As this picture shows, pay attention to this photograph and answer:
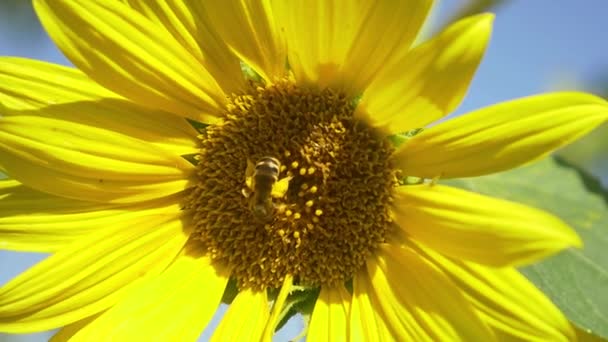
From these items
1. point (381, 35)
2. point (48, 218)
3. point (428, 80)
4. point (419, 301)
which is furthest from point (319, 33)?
point (48, 218)

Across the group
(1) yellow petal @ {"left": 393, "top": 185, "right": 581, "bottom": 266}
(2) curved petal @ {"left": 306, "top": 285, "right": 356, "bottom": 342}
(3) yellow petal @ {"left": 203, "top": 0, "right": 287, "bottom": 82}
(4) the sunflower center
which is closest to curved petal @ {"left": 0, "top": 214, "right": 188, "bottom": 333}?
(4) the sunflower center

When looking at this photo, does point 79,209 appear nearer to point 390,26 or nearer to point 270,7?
point 270,7

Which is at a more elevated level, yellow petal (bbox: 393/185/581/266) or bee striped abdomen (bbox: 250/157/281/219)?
bee striped abdomen (bbox: 250/157/281/219)

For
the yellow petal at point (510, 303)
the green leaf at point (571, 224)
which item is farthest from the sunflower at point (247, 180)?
the green leaf at point (571, 224)

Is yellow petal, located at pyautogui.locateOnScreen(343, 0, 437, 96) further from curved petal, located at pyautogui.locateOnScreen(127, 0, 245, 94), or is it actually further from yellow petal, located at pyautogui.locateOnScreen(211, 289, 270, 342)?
yellow petal, located at pyautogui.locateOnScreen(211, 289, 270, 342)

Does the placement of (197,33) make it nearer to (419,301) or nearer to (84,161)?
(84,161)

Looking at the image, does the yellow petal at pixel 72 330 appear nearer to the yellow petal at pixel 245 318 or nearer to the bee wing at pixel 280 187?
the yellow petal at pixel 245 318

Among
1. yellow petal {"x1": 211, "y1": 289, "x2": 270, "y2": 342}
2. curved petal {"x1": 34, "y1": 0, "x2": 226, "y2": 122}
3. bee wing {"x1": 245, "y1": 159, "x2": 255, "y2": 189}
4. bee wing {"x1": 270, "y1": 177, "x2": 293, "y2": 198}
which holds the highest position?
curved petal {"x1": 34, "y1": 0, "x2": 226, "y2": 122}
